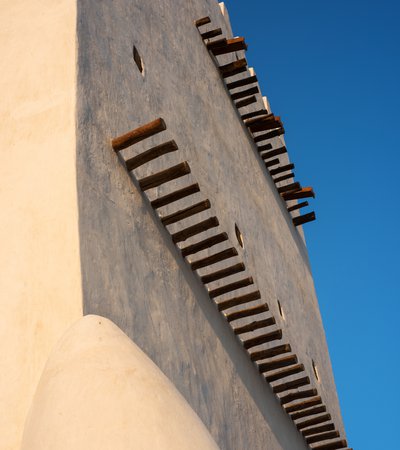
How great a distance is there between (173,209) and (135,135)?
2.74ft

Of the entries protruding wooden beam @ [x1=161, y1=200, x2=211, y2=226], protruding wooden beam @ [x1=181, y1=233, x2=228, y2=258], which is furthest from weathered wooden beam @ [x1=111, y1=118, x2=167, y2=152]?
protruding wooden beam @ [x1=181, y1=233, x2=228, y2=258]

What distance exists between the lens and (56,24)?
18.2 feet

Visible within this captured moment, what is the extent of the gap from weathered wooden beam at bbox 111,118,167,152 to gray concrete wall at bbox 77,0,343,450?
6cm

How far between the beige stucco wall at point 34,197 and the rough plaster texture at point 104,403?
0.23m

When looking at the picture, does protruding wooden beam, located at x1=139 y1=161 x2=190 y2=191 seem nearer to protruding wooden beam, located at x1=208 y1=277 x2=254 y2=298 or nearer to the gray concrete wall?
the gray concrete wall

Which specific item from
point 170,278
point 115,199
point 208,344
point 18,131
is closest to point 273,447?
point 208,344

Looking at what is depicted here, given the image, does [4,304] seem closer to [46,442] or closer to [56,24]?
[46,442]

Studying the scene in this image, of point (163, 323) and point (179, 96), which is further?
point (179, 96)

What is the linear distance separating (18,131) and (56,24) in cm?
86

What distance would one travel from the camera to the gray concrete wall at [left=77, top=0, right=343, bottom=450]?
4.82m

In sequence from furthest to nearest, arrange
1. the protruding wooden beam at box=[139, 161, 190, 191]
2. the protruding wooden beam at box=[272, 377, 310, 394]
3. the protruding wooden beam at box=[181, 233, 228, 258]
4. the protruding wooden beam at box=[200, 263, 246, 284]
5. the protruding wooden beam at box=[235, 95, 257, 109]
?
1. the protruding wooden beam at box=[235, 95, 257, 109]
2. the protruding wooden beam at box=[272, 377, 310, 394]
3. the protruding wooden beam at box=[200, 263, 246, 284]
4. the protruding wooden beam at box=[181, 233, 228, 258]
5. the protruding wooden beam at box=[139, 161, 190, 191]

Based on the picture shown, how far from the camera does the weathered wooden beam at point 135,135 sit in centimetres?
528

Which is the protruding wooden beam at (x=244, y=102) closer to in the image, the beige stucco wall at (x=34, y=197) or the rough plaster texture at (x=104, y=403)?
the beige stucco wall at (x=34, y=197)

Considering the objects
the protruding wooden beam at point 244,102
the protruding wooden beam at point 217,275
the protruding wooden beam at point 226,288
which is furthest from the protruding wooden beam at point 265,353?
the protruding wooden beam at point 244,102
